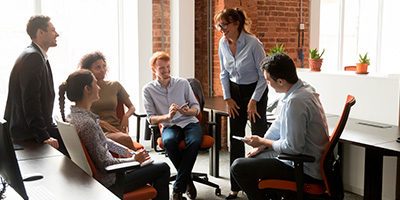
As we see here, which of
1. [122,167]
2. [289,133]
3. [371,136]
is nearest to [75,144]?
[122,167]

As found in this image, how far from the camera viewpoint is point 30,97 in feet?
10.1

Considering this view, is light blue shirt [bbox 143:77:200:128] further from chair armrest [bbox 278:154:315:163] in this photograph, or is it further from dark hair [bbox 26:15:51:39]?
chair armrest [bbox 278:154:315:163]

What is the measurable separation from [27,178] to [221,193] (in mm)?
2348

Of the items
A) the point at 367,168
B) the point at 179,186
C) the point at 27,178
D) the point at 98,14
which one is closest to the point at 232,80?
the point at 179,186

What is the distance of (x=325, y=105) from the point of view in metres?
5.26

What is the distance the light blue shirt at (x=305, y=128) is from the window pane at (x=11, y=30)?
3682mm

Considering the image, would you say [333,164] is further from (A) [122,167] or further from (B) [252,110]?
(A) [122,167]

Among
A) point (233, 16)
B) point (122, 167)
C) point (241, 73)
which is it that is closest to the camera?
point (122, 167)

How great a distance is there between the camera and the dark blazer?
3.09m

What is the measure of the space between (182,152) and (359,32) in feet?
18.3

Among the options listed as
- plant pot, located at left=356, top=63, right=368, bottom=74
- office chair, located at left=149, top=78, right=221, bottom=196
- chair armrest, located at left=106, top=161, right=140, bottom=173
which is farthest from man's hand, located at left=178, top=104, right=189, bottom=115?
plant pot, located at left=356, top=63, right=368, bottom=74

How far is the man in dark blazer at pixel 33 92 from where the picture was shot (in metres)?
3.10

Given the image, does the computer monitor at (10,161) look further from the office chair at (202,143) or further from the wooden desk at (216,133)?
the wooden desk at (216,133)

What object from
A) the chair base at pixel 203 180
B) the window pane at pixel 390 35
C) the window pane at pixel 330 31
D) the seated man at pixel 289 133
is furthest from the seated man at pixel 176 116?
the window pane at pixel 390 35
